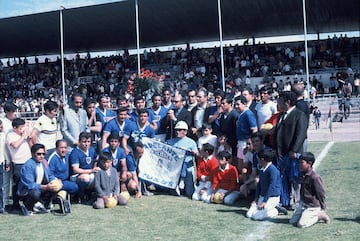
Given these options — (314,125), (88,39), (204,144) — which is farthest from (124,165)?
→ (88,39)

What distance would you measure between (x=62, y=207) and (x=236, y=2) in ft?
72.1

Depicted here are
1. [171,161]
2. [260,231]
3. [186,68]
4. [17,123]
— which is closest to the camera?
[260,231]

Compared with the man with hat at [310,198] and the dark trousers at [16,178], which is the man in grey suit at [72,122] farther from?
the man with hat at [310,198]

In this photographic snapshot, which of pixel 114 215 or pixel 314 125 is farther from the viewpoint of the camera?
pixel 314 125

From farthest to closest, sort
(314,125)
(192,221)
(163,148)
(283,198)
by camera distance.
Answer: (314,125)
(163,148)
(283,198)
(192,221)

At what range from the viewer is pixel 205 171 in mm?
8016

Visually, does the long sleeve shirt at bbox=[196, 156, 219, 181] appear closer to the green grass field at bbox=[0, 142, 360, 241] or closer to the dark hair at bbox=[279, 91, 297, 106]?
the green grass field at bbox=[0, 142, 360, 241]

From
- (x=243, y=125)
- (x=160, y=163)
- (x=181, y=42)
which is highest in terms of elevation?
(x=181, y=42)

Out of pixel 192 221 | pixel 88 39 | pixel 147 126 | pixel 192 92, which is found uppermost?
pixel 88 39

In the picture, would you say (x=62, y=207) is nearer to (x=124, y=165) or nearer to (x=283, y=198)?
(x=124, y=165)

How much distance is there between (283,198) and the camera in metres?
6.98

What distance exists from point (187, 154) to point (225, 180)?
98 centimetres

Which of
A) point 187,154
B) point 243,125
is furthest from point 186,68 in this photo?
point 243,125

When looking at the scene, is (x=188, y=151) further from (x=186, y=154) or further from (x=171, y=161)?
(x=171, y=161)
